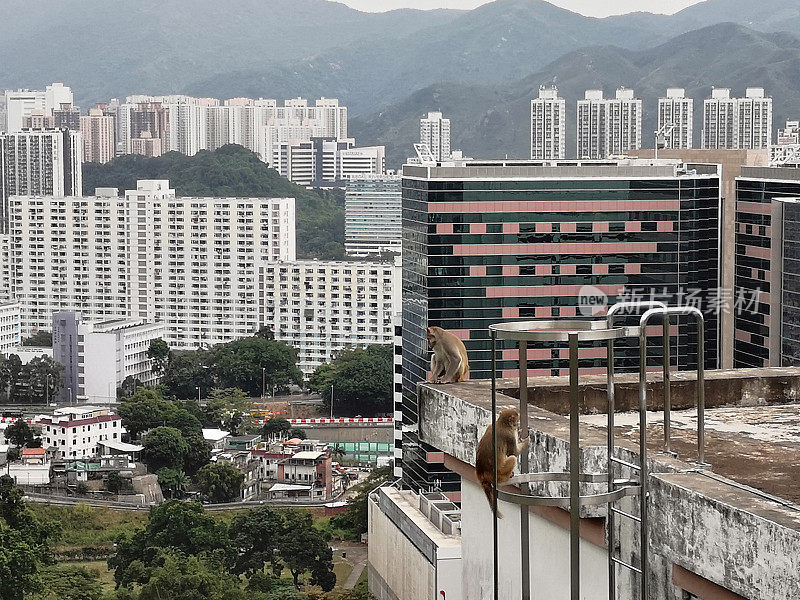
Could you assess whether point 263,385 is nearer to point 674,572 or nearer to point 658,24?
point 674,572

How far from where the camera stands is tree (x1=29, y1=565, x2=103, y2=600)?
12.8m

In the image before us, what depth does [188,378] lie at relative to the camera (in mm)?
30672

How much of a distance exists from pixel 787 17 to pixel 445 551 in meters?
105

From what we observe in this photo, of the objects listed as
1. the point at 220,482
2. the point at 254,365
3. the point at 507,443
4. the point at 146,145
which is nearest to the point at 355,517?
the point at 220,482

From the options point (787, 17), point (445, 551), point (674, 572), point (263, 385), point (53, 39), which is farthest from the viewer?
point (53, 39)

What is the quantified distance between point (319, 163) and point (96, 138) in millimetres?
10184

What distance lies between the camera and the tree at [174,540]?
1550 cm

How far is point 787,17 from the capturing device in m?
108

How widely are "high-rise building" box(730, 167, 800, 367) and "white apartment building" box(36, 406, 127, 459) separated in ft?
35.2

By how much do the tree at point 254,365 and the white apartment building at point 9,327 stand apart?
6.49 meters

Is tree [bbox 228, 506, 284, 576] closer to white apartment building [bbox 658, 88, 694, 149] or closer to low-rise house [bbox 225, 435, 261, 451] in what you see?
low-rise house [bbox 225, 435, 261, 451]

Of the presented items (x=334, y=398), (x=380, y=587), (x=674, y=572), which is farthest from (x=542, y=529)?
(x=334, y=398)

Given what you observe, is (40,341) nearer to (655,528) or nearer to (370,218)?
(370,218)

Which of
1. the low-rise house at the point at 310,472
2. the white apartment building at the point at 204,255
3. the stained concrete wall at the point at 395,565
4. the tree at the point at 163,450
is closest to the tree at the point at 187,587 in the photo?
the stained concrete wall at the point at 395,565
